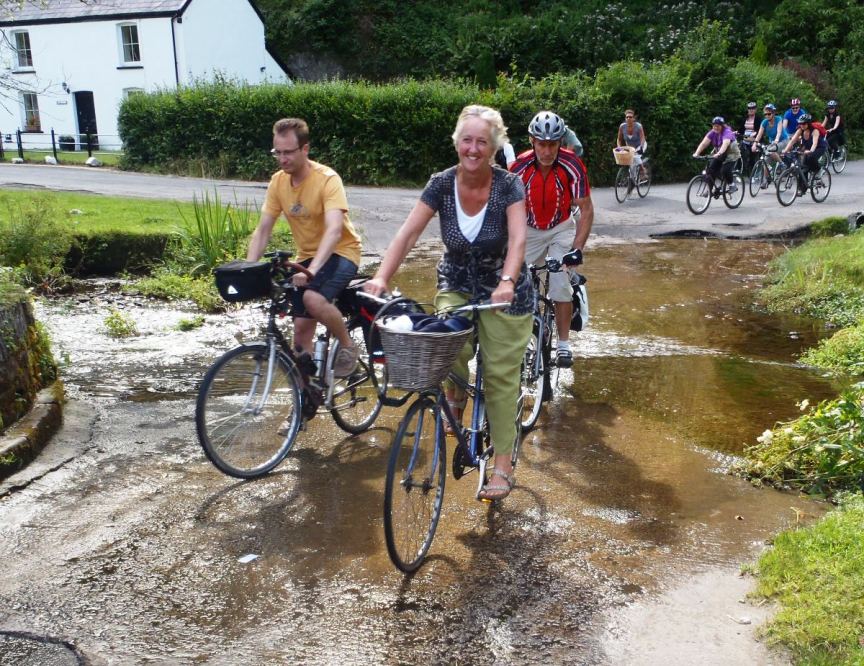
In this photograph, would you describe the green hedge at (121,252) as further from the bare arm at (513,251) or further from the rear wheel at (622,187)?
the rear wheel at (622,187)

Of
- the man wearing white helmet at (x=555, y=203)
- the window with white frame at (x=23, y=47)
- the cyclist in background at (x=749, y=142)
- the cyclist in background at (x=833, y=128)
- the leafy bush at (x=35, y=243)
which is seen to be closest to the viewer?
the man wearing white helmet at (x=555, y=203)

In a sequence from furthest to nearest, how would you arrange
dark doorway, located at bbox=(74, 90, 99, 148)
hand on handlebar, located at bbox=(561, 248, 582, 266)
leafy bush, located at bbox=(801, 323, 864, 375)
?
dark doorway, located at bbox=(74, 90, 99, 148) < leafy bush, located at bbox=(801, 323, 864, 375) < hand on handlebar, located at bbox=(561, 248, 582, 266)

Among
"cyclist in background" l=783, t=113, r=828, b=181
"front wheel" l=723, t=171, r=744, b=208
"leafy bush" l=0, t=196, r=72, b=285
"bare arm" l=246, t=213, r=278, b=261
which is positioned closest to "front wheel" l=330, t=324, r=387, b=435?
"bare arm" l=246, t=213, r=278, b=261

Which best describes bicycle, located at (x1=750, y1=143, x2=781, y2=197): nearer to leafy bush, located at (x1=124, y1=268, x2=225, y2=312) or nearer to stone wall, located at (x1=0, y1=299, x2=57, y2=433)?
leafy bush, located at (x1=124, y1=268, x2=225, y2=312)

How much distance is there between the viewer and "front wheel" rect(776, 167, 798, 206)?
18.5 meters

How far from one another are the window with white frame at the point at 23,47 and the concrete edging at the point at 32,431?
35.4 m

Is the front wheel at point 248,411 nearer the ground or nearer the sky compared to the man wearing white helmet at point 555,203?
nearer the ground

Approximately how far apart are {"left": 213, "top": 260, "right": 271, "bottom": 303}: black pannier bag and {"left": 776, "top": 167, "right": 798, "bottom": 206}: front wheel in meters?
15.5

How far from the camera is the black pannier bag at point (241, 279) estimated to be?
17.1 feet

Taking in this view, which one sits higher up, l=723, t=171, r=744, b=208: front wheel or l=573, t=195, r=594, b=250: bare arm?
l=573, t=195, r=594, b=250: bare arm

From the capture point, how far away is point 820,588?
12.8 ft

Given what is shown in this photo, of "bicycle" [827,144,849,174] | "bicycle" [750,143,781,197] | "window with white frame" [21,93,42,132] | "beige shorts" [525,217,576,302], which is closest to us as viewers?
"beige shorts" [525,217,576,302]

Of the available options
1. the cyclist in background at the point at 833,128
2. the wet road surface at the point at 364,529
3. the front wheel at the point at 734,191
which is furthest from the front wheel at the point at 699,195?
the wet road surface at the point at 364,529

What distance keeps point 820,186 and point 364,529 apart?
17.0 meters
